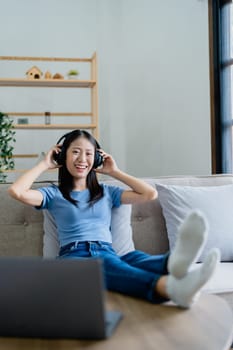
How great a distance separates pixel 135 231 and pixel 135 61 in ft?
8.87

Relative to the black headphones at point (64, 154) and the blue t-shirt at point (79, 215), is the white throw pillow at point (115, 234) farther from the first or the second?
the black headphones at point (64, 154)

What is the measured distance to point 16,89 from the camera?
179 inches

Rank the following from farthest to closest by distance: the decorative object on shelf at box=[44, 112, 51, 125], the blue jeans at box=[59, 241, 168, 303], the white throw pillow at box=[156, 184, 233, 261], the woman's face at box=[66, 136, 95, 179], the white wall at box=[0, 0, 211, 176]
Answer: the decorative object on shelf at box=[44, 112, 51, 125], the white wall at box=[0, 0, 211, 176], the white throw pillow at box=[156, 184, 233, 261], the woman's face at box=[66, 136, 95, 179], the blue jeans at box=[59, 241, 168, 303]

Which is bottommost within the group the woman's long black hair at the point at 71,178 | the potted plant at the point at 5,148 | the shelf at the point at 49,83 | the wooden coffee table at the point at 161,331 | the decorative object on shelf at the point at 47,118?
the wooden coffee table at the point at 161,331

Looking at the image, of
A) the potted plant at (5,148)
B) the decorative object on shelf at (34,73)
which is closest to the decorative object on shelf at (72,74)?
the decorative object on shelf at (34,73)

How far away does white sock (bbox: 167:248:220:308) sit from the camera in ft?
3.29

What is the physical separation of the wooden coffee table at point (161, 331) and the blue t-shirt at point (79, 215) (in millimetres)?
737

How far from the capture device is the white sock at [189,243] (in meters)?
1.01

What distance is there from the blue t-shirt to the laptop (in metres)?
0.95

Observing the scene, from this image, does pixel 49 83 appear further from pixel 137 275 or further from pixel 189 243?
pixel 189 243

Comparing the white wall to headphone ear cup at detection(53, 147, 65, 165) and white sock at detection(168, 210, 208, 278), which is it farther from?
white sock at detection(168, 210, 208, 278)

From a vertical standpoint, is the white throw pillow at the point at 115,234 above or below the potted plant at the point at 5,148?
below

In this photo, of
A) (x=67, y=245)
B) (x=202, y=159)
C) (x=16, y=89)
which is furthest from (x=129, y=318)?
(x=16, y=89)

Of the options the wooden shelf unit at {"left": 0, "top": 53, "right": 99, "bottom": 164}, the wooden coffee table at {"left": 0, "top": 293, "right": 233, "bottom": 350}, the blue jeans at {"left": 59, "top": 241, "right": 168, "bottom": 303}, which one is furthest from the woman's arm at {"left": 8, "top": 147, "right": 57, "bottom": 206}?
the wooden shelf unit at {"left": 0, "top": 53, "right": 99, "bottom": 164}
